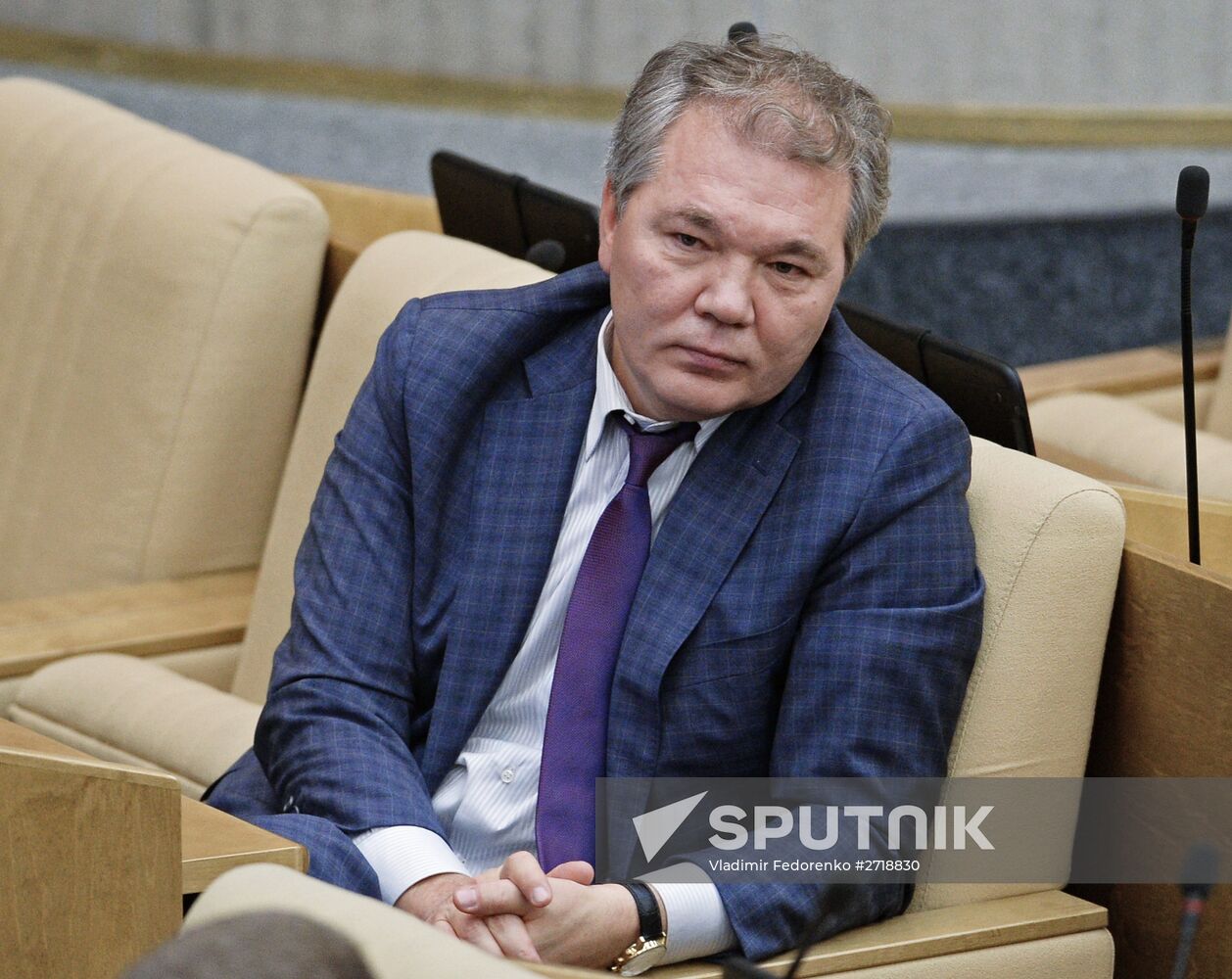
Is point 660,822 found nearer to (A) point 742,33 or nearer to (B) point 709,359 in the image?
(B) point 709,359

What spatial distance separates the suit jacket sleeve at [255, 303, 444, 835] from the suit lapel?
0.05m

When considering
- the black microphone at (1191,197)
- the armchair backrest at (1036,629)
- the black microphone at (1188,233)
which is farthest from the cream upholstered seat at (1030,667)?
the black microphone at (1191,197)

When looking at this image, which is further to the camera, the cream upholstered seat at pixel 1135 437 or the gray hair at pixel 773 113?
the cream upholstered seat at pixel 1135 437

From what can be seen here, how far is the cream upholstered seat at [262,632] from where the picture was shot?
1756 mm

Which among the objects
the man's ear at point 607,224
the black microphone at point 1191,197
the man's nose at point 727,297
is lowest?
the man's nose at point 727,297

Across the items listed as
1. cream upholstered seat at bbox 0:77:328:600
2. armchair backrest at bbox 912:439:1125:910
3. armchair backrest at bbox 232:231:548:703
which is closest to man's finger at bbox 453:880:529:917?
armchair backrest at bbox 912:439:1125:910

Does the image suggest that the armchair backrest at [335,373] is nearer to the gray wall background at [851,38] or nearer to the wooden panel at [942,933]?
the wooden panel at [942,933]

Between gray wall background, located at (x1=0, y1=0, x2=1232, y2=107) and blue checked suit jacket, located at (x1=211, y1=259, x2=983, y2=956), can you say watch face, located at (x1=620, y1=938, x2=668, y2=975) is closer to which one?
blue checked suit jacket, located at (x1=211, y1=259, x2=983, y2=956)

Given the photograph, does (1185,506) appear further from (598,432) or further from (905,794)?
(598,432)

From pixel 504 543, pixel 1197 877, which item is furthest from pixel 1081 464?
pixel 1197 877

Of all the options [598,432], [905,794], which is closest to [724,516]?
[598,432]

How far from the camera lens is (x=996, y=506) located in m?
1.38

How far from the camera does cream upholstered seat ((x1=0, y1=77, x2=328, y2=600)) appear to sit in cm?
205

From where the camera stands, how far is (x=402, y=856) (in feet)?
4.46
